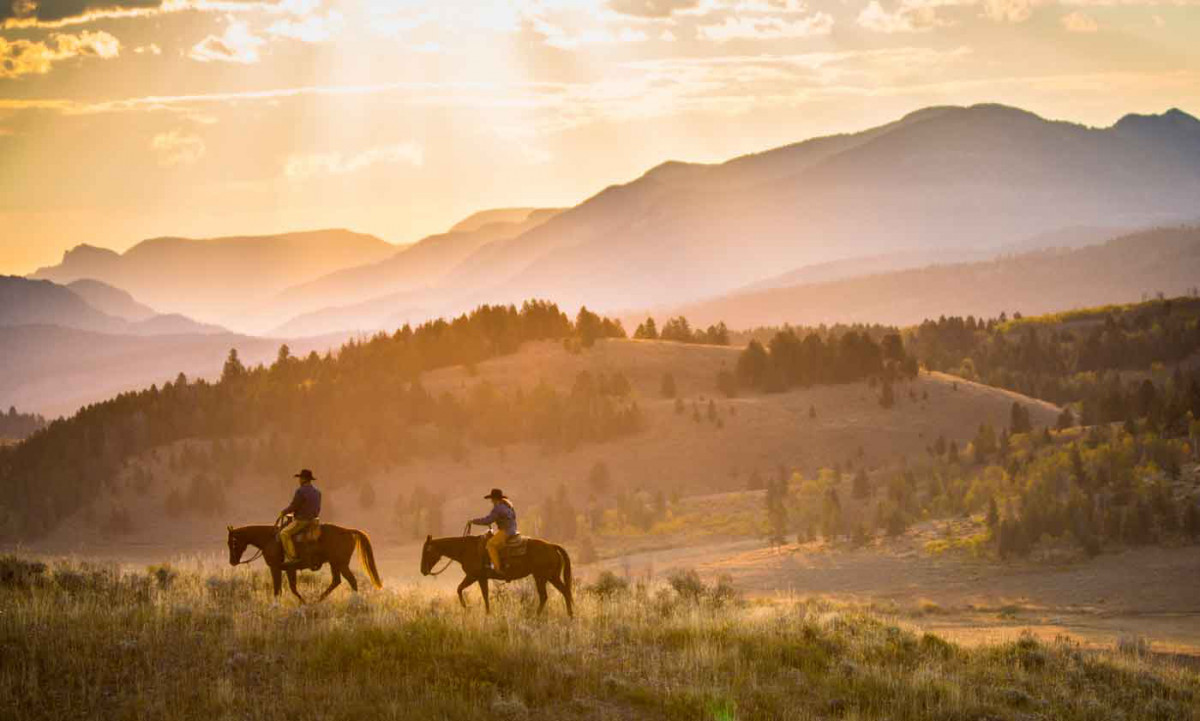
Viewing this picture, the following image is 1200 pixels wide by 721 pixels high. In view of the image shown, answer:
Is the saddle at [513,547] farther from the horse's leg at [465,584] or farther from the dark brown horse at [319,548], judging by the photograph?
the dark brown horse at [319,548]

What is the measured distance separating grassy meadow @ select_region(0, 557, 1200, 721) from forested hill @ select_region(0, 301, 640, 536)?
61374 millimetres

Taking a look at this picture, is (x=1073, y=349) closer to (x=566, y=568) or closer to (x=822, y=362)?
(x=822, y=362)


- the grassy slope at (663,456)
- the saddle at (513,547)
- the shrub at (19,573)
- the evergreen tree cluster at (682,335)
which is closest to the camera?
the shrub at (19,573)

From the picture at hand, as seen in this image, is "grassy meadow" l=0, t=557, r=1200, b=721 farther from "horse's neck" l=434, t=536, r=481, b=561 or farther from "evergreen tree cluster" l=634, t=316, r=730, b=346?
"evergreen tree cluster" l=634, t=316, r=730, b=346

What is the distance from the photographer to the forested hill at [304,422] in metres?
79.8

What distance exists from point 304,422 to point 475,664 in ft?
240

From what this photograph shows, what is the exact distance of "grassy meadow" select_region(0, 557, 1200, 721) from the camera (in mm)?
14922

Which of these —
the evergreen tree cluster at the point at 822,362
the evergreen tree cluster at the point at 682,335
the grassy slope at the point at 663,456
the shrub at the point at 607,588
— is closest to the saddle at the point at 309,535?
the shrub at the point at 607,588

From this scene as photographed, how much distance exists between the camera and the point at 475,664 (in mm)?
16453

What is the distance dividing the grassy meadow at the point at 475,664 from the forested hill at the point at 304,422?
61374 mm

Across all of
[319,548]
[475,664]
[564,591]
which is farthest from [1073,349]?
[475,664]

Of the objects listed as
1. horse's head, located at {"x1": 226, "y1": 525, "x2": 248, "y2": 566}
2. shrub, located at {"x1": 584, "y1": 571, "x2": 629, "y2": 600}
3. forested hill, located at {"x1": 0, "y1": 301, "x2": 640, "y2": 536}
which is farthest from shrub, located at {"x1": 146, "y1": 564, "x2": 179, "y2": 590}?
forested hill, located at {"x1": 0, "y1": 301, "x2": 640, "y2": 536}

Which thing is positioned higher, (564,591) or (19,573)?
(19,573)

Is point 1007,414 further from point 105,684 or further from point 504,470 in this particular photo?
point 105,684
